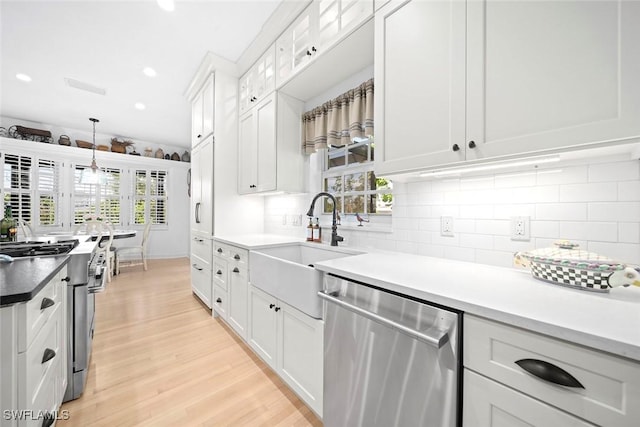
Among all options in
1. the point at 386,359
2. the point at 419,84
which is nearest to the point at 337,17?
the point at 419,84

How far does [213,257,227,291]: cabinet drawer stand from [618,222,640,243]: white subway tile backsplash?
100 inches

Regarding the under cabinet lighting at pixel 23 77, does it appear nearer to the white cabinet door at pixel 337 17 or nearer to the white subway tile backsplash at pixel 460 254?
the white cabinet door at pixel 337 17

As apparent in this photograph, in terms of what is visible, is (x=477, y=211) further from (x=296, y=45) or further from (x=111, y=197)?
(x=111, y=197)

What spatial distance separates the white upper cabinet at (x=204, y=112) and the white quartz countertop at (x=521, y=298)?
2.55 m

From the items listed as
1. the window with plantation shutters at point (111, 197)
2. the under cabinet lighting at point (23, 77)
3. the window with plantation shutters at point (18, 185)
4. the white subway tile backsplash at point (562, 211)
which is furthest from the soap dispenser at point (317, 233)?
the window with plantation shutters at point (18, 185)

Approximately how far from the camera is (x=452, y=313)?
78cm

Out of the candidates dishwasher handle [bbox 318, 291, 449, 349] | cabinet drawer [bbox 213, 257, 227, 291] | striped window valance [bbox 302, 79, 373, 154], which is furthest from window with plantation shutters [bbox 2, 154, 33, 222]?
dishwasher handle [bbox 318, 291, 449, 349]

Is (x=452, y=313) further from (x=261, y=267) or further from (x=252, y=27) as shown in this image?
(x=252, y=27)

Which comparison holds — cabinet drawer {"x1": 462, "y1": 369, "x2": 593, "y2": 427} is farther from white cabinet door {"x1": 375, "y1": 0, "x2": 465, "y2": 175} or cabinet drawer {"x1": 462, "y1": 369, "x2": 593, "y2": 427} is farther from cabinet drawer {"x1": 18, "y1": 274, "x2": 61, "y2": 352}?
cabinet drawer {"x1": 18, "y1": 274, "x2": 61, "y2": 352}

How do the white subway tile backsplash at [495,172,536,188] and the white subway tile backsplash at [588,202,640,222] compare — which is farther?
the white subway tile backsplash at [495,172,536,188]

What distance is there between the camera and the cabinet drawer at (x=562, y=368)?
532 mm

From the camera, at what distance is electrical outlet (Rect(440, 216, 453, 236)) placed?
1.40m

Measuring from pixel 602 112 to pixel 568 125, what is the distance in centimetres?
8

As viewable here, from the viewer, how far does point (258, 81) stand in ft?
8.30
